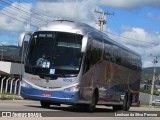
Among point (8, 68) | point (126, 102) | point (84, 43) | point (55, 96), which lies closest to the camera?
point (84, 43)

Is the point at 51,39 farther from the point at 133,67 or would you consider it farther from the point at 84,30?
the point at 133,67

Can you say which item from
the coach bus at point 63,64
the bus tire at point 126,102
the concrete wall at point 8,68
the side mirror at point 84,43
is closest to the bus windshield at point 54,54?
the coach bus at point 63,64

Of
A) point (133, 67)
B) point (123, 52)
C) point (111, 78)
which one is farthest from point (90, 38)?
point (133, 67)

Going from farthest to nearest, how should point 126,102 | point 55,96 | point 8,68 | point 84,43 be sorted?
point 8,68 < point 126,102 < point 55,96 < point 84,43

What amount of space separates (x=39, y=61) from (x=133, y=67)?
433 inches

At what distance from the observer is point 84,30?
816 inches

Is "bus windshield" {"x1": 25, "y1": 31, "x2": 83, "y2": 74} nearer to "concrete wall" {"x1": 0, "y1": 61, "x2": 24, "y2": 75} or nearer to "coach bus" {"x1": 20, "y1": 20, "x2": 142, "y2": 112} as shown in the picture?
"coach bus" {"x1": 20, "y1": 20, "x2": 142, "y2": 112}

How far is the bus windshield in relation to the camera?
20062 millimetres

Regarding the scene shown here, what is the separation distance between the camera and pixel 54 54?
2014 cm

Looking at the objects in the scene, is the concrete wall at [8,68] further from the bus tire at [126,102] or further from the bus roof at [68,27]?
the bus roof at [68,27]

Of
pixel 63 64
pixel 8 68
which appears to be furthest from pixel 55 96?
pixel 8 68

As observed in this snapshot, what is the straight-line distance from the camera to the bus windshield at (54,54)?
20.1 metres

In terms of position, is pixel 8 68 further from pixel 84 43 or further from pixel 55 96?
pixel 84 43

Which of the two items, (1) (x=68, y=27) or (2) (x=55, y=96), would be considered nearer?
(2) (x=55, y=96)
